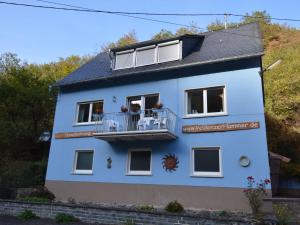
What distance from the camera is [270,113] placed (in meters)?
20.1

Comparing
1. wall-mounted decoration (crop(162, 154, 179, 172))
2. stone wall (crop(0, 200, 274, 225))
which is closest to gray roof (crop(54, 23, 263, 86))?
wall-mounted decoration (crop(162, 154, 179, 172))

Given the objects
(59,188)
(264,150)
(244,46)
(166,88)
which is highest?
(244,46)

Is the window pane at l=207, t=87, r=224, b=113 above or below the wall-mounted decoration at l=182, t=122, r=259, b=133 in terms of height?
above

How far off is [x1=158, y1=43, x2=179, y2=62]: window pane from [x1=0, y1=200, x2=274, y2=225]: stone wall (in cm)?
774

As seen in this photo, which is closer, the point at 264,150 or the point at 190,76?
the point at 264,150

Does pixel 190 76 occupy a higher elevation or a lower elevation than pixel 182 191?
higher

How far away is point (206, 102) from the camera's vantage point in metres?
12.5

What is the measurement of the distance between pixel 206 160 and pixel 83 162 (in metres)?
6.37

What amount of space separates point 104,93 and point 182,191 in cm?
648

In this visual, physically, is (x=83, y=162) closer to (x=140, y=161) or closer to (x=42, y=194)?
(x=42, y=194)

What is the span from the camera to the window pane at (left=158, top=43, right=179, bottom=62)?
1438 cm

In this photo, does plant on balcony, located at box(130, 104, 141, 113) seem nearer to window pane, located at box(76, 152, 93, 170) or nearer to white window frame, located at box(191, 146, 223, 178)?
window pane, located at box(76, 152, 93, 170)

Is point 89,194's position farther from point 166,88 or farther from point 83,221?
point 166,88

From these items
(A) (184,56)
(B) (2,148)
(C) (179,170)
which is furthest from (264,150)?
(B) (2,148)
